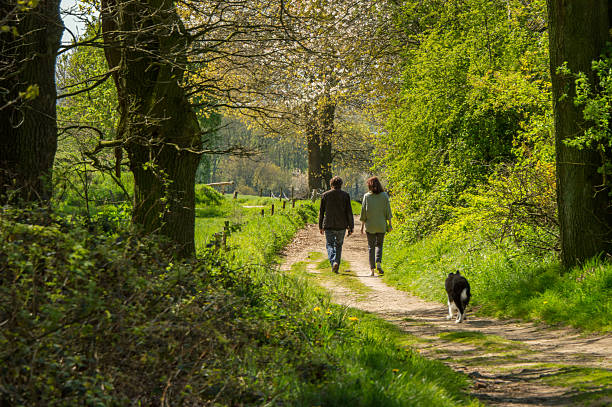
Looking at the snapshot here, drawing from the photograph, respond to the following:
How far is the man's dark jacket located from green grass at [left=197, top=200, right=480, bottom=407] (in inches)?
192

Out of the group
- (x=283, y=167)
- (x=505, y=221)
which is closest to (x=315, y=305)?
(x=505, y=221)

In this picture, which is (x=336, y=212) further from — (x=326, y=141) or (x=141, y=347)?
(x=326, y=141)

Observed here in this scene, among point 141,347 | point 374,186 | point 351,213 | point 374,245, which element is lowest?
point 374,245

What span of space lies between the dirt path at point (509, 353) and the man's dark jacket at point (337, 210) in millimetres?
2352

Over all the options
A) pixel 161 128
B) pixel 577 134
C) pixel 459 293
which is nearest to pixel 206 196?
pixel 161 128

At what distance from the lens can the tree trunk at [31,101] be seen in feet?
17.9

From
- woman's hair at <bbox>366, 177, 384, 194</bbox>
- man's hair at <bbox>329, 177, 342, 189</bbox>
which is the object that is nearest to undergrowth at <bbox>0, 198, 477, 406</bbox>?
man's hair at <bbox>329, 177, 342, 189</bbox>

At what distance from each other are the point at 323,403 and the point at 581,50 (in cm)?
681

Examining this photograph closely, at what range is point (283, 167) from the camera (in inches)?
4550

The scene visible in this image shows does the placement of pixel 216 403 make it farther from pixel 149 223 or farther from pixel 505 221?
pixel 505 221

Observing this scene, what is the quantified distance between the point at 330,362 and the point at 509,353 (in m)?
2.74

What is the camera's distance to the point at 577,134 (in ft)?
26.0

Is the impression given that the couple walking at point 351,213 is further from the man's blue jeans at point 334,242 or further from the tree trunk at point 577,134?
the tree trunk at point 577,134

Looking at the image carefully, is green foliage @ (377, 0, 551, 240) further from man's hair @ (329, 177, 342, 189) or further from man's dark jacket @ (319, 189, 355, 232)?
man's hair @ (329, 177, 342, 189)
